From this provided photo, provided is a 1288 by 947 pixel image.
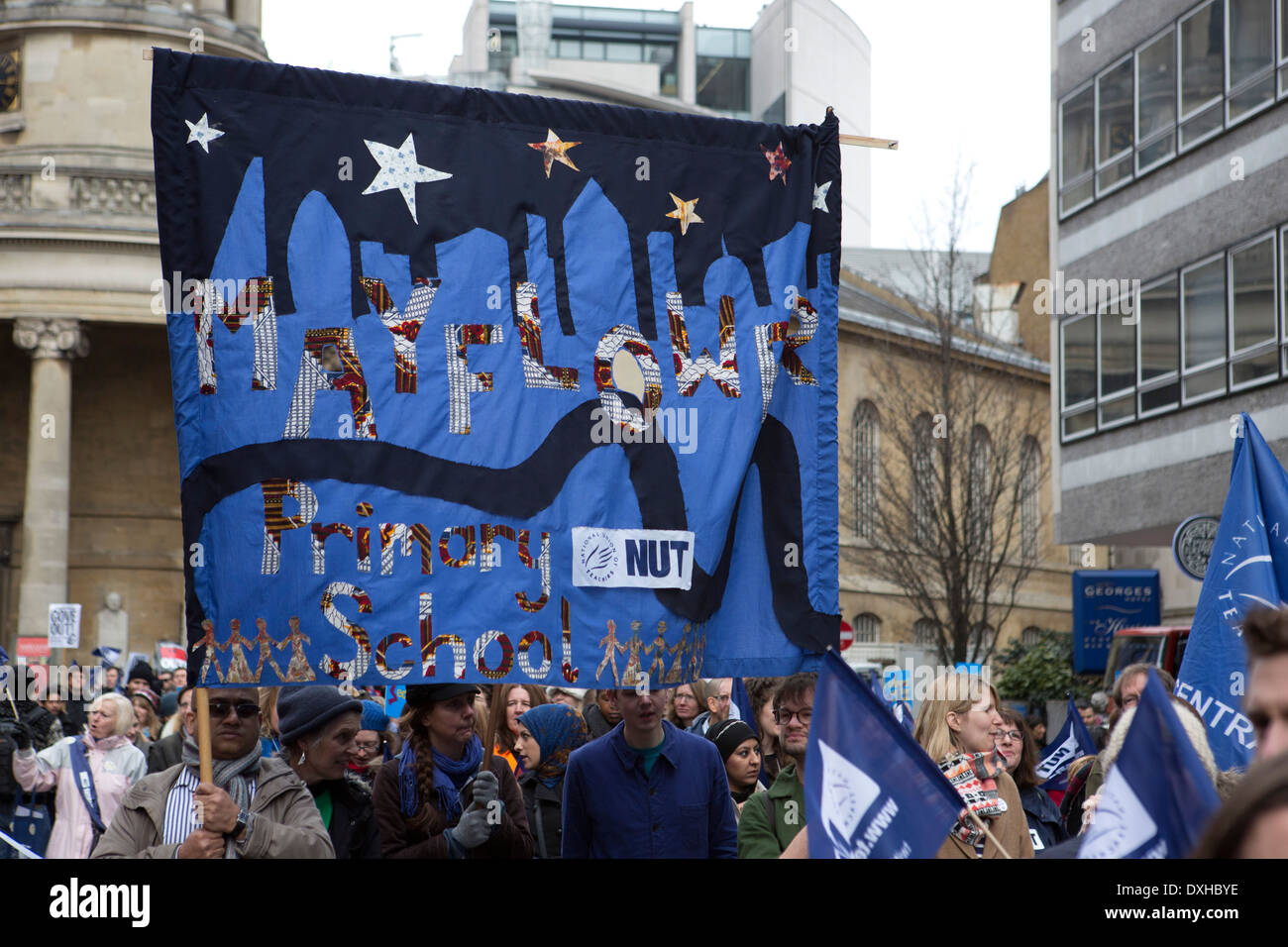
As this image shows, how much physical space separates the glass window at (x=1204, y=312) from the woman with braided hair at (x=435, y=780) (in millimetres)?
18408

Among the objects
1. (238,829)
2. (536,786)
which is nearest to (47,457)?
(536,786)

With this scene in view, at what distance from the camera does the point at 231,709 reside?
5.76m

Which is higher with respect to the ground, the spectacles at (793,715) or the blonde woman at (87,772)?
the spectacles at (793,715)

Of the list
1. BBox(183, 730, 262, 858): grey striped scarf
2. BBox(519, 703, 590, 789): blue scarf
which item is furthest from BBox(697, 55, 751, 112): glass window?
BBox(183, 730, 262, 858): grey striped scarf

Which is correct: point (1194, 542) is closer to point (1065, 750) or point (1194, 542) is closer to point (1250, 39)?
point (1065, 750)

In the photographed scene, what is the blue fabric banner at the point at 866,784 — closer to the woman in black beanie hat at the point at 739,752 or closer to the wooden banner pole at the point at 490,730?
the wooden banner pole at the point at 490,730

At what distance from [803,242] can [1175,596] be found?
107 feet

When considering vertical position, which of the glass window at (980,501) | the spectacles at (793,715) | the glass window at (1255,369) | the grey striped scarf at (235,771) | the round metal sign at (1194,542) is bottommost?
the grey striped scarf at (235,771)

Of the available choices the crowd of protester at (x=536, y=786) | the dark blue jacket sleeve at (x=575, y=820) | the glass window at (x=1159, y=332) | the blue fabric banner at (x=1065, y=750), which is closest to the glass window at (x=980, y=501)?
the glass window at (x=1159, y=332)

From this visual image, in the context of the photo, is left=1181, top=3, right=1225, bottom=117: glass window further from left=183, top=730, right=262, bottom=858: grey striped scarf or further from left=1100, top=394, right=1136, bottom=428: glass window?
left=183, top=730, right=262, bottom=858: grey striped scarf

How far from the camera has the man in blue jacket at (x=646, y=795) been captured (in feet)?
20.5

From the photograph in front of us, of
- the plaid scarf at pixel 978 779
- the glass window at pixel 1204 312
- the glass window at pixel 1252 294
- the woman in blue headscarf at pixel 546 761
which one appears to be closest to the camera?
the plaid scarf at pixel 978 779

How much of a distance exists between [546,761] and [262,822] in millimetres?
3271

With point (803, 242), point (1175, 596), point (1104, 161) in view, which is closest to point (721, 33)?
point (1175, 596)
